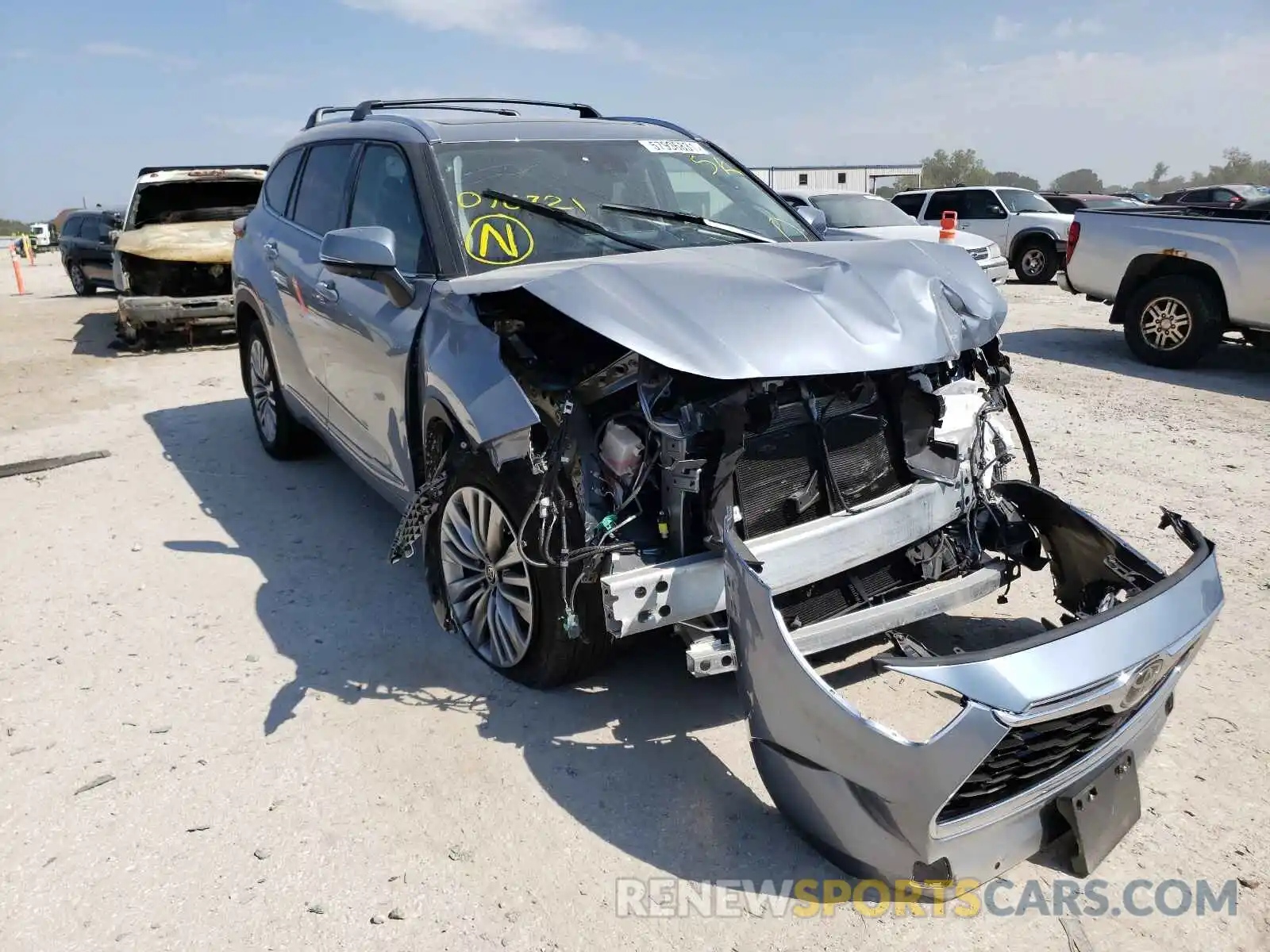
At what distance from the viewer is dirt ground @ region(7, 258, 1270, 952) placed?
2.43 meters

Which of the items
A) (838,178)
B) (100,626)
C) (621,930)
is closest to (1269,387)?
(621,930)

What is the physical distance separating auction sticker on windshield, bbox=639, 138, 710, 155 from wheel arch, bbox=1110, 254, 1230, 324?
619 centimetres

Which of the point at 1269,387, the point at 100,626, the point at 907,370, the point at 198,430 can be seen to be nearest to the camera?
the point at 907,370

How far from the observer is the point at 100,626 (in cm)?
409

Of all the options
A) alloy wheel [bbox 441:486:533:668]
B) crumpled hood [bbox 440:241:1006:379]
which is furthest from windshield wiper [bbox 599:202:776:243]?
alloy wheel [bbox 441:486:533:668]

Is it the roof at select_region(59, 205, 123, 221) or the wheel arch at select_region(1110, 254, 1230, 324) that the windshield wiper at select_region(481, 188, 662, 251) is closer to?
the wheel arch at select_region(1110, 254, 1230, 324)

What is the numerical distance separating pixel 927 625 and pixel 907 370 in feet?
3.75

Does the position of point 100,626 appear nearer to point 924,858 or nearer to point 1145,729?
point 924,858

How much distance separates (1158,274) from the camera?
29.6 feet

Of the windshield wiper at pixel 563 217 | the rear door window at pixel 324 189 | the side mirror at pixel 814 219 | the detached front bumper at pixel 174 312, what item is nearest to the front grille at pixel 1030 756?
the windshield wiper at pixel 563 217

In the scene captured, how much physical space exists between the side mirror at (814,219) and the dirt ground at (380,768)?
2.04 meters

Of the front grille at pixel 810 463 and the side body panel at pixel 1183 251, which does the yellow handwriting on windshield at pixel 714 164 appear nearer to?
the front grille at pixel 810 463

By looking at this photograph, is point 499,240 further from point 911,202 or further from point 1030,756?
point 911,202

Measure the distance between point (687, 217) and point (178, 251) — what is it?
28.7 ft
